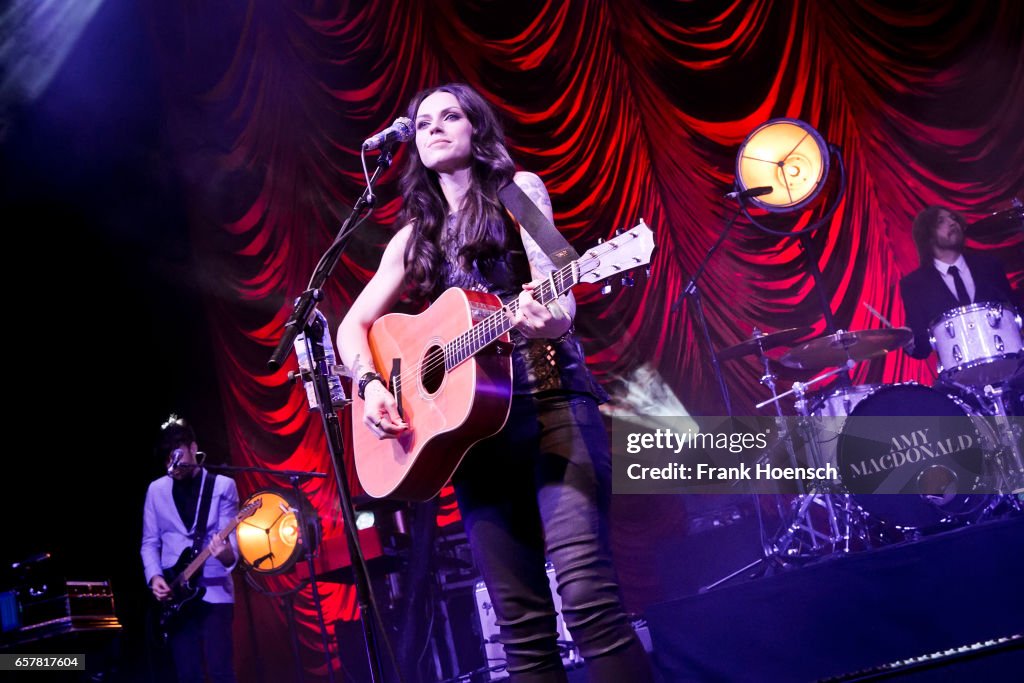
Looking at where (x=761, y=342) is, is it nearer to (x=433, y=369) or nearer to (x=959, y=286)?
(x=959, y=286)

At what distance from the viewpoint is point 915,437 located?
4.82m

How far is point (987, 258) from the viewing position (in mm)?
6008

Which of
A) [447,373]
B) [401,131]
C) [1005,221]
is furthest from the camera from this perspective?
[1005,221]

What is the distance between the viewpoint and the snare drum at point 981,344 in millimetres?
5055

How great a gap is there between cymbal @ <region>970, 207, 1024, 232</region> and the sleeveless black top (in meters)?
3.93

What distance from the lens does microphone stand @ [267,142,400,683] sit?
2508 mm

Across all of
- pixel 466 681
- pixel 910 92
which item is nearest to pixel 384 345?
pixel 466 681

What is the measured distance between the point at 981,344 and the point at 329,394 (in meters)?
4.03

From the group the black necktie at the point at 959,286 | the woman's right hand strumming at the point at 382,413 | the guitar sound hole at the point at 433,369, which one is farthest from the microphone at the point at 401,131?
the black necktie at the point at 959,286

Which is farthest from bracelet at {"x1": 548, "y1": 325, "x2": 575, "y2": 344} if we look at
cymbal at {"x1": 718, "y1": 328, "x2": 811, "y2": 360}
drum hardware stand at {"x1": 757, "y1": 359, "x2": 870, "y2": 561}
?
cymbal at {"x1": 718, "y1": 328, "x2": 811, "y2": 360}

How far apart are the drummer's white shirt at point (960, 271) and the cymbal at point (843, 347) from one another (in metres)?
0.82

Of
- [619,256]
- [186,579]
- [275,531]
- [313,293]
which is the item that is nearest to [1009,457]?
[619,256]

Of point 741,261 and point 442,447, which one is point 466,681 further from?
point 741,261

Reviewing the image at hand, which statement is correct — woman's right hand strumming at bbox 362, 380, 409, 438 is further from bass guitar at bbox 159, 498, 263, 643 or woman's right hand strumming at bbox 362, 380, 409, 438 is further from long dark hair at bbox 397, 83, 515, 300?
bass guitar at bbox 159, 498, 263, 643
